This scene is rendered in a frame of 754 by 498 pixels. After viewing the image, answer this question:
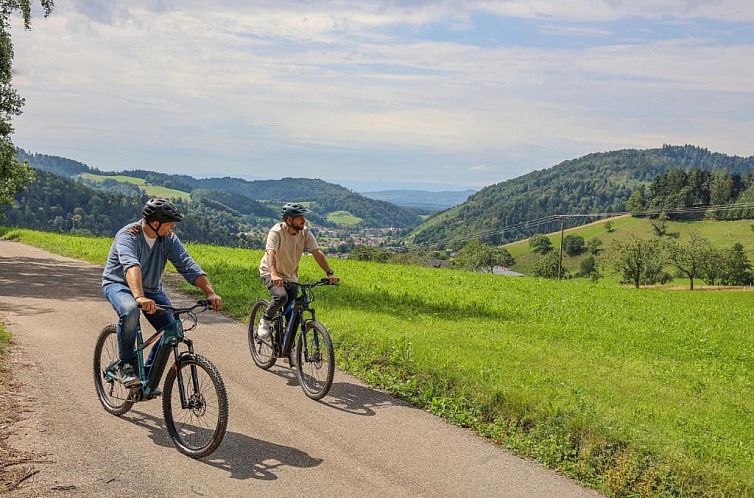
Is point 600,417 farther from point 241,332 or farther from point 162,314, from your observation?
point 241,332

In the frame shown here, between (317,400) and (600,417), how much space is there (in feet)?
11.7

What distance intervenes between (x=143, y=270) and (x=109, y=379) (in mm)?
1461

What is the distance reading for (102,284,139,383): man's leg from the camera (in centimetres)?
675

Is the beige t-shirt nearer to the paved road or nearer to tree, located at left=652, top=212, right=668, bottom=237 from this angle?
the paved road

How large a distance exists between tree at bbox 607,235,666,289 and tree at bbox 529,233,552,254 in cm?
7156

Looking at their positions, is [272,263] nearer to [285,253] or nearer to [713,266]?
[285,253]

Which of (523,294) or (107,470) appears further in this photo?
(523,294)

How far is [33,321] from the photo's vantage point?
12.8 meters

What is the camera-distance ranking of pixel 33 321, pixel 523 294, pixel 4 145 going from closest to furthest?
pixel 33 321, pixel 523 294, pixel 4 145

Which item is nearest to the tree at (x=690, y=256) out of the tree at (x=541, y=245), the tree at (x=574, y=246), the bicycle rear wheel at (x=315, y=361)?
the tree at (x=574, y=246)

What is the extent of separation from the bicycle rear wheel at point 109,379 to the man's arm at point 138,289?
3.99 feet

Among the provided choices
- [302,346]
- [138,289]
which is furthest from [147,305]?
[302,346]

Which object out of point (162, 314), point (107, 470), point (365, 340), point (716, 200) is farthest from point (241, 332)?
point (716, 200)

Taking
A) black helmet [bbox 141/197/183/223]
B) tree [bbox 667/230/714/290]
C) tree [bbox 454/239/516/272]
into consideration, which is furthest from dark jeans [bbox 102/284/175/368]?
tree [bbox 454/239/516/272]
